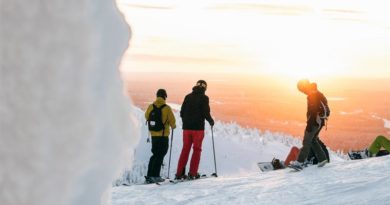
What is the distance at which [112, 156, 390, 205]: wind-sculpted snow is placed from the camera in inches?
310

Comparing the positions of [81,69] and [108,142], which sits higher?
[81,69]

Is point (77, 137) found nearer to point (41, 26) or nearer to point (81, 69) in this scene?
point (81, 69)

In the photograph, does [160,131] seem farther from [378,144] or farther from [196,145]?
[378,144]

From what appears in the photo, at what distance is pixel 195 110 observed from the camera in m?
10.8

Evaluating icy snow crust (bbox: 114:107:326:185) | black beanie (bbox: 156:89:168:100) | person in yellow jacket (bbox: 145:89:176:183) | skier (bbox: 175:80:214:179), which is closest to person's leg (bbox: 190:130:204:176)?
skier (bbox: 175:80:214:179)

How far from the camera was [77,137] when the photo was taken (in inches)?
48.8

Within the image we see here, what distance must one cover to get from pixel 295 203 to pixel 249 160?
665 inches

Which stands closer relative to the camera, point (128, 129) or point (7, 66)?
point (7, 66)

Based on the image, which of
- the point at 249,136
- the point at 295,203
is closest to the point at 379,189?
the point at 295,203

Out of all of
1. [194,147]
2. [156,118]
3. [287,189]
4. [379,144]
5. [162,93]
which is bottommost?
[287,189]

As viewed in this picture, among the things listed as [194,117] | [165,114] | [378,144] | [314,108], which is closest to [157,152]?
[165,114]

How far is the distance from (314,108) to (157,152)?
10.2ft

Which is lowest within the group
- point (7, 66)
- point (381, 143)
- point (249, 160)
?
point (249, 160)

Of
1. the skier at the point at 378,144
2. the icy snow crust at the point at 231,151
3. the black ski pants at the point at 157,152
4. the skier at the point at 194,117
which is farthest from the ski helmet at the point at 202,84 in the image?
the icy snow crust at the point at 231,151
